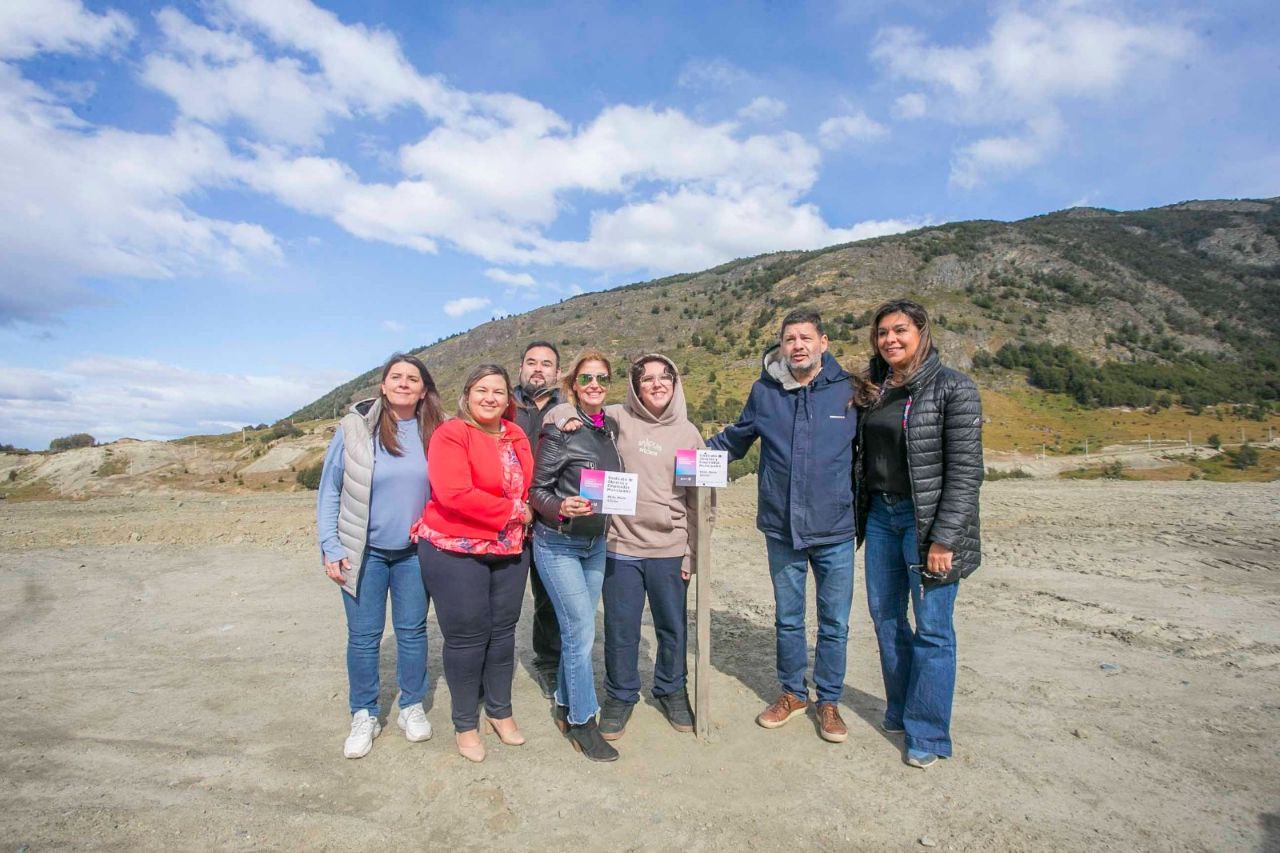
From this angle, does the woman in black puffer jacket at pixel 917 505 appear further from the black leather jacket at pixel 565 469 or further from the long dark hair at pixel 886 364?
the black leather jacket at pixel 565 469

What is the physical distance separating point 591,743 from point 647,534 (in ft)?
4.09

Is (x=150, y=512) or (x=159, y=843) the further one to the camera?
(x=150, y=512)

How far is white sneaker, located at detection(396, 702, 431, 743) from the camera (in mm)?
4035

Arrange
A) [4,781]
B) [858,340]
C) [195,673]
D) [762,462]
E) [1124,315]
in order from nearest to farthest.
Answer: [4,781]
[762,462]
[195,673]
[858,340]
[1124,315]

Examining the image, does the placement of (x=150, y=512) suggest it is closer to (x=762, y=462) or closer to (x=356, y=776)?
(x=356, y=776)

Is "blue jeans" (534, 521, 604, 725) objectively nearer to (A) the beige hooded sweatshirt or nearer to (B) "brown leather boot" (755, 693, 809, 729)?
(A) the beige hooded sweatshirt

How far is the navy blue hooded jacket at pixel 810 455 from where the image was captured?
4.02m

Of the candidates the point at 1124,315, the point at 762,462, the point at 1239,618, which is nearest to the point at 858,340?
the point at 1124,315

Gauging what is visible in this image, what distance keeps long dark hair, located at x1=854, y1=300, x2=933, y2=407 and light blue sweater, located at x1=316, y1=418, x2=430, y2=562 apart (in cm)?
268

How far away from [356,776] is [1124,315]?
66381 millimetres

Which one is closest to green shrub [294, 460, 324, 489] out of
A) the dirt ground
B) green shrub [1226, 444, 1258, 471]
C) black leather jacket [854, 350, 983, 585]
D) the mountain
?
the dirt ground

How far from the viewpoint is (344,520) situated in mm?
3848

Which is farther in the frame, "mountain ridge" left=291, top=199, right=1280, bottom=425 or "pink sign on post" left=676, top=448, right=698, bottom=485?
"mountain ridge" left=291, top=199, right=1280, bottom=425

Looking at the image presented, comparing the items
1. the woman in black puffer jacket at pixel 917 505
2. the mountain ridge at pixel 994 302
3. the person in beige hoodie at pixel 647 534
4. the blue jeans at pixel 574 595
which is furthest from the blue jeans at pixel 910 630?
the mountain ridge at pixel 994 302
